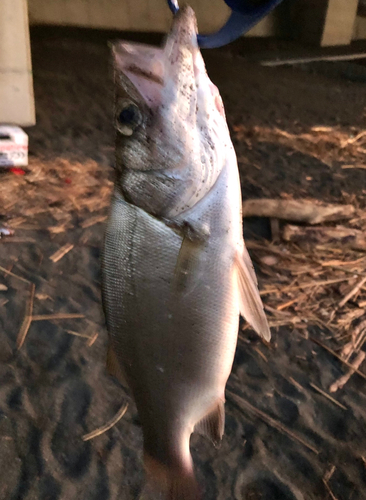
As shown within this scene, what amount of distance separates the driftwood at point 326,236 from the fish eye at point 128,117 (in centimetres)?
311

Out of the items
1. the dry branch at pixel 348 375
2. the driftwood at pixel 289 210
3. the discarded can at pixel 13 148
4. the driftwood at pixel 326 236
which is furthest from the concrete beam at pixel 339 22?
the dry branch at pixel 348 375

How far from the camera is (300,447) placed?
2.48 m

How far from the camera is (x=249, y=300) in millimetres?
1419

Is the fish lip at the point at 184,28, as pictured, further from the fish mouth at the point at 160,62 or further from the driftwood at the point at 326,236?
the driftwood at the point at 326,236

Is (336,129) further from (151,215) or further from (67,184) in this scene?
(151,215)

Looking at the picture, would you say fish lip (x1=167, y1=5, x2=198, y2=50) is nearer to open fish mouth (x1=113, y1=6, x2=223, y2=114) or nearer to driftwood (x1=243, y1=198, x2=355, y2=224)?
open fish mouth (x1=113, y1=6, x2=223, y2=114)

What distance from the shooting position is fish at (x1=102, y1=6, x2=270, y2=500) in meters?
1.17

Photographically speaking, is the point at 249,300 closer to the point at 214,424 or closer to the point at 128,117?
the point at 214,424

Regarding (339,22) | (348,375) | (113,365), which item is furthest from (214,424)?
(339,22)

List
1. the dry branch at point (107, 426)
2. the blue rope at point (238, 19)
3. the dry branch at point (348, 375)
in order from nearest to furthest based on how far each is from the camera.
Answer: the blue rope at point (238, 19)
the dry branch at point (107, 426)
the dry branch at point (348, 375)

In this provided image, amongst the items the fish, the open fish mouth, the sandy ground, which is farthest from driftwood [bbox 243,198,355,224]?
the open fish mouth

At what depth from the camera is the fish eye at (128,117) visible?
3.86ft

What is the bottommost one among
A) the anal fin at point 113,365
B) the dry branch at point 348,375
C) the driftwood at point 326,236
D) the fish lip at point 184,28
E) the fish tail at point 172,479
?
the dry branch at point 348,375

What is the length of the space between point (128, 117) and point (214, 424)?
110 centimetres
